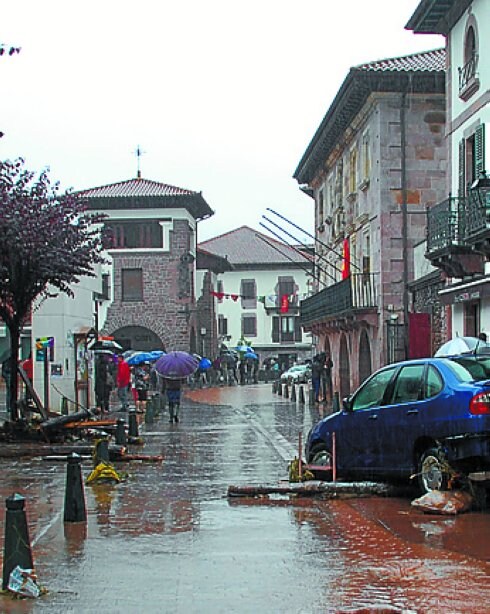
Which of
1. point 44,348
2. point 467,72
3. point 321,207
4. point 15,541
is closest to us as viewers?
point 15,541

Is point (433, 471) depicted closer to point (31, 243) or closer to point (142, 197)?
point (31, 243)

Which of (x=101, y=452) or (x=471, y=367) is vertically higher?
(x=471, y=367)

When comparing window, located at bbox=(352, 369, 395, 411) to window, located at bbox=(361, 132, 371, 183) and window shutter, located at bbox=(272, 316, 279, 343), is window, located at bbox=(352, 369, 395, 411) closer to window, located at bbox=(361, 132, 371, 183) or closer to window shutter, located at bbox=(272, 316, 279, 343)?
window, located at bbox=(361, 132, 371, 183)

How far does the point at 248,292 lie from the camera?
93.0m

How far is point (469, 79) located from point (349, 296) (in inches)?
484

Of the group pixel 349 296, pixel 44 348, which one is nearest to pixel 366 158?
pixel 349 296

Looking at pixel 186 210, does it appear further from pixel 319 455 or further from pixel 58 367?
pixel 319 455

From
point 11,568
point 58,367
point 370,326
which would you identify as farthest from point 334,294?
point 11,568

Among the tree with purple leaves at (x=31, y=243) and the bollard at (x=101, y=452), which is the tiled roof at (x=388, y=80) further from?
the bollard at (x=101, y=452)

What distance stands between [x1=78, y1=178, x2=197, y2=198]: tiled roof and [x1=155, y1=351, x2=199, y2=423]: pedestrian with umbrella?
32.4m

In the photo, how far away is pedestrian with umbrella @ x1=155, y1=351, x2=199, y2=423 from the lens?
27.9 meters

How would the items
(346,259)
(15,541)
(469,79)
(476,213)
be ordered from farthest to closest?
(346,259) < (469,79) < (476,213) < (15,541)

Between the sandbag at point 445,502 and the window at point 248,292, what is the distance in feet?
262

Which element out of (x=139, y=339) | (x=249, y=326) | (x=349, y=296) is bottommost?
(x=139, y=339)
